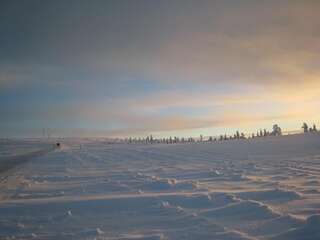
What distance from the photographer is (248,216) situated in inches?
258

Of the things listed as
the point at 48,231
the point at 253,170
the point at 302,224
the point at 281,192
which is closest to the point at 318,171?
the point at 253,170

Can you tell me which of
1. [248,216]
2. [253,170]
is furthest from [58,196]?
[253,170]

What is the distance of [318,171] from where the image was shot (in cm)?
1203

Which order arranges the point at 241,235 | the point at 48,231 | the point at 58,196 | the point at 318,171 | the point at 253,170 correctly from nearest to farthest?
1. the point at 241,235
2. the point at 48,231
3. the point at 58,196
4. the point at 318,171
5. the point at 253,170

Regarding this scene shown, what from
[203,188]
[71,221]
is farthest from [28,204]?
[203,188]

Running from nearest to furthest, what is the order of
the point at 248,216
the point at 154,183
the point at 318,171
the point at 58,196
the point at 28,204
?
the point at 248,216 → the point at 28,204 → the point at 58,196 → the point at 154,183 → the point at 318,171

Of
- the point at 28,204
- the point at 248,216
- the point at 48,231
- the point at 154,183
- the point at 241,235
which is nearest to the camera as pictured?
the point at 241,235

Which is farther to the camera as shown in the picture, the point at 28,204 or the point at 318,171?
the point at 318,171

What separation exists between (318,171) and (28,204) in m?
9.92

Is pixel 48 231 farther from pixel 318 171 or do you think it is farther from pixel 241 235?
pixel 318 171

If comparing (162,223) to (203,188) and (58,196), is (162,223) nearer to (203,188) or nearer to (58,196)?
(203,188)

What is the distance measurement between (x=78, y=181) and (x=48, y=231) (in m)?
6.07

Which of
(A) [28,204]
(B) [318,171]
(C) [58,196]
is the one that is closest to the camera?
(A) [28,204]

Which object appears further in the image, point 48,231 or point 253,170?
point 253,170
